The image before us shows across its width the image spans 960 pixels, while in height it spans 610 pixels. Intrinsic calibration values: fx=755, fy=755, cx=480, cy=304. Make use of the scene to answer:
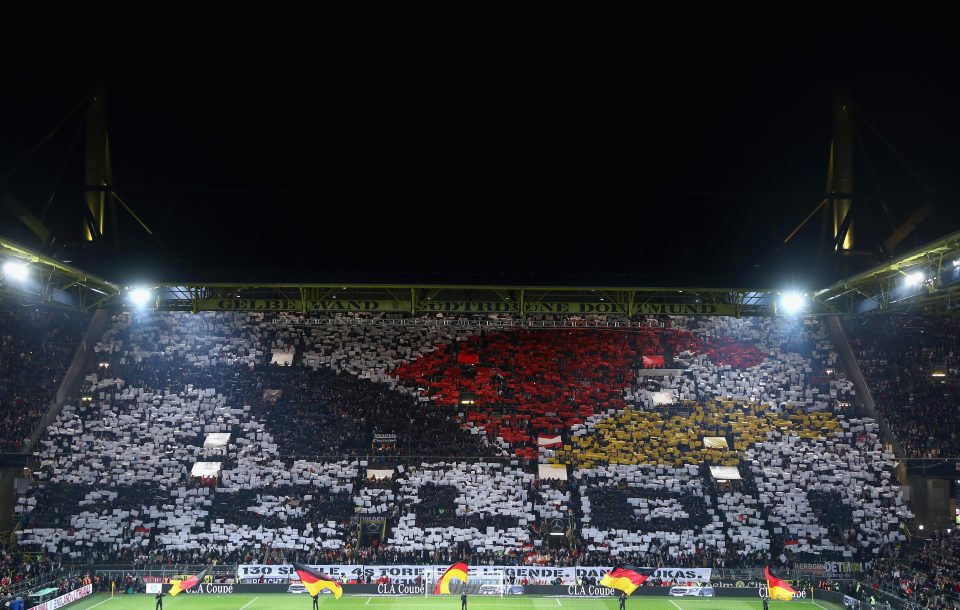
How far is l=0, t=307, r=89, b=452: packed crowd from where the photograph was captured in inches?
1406

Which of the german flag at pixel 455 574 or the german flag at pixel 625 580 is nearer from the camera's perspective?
the german flag at pixel 625 580

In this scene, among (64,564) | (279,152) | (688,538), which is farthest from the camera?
(688,538)

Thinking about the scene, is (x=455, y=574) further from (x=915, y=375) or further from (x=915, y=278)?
(x=915, y=375)

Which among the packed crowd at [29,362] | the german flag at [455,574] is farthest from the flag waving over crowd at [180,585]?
the packed crowd at [29,362]

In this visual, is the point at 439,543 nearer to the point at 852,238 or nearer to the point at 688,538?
the point at 688,538

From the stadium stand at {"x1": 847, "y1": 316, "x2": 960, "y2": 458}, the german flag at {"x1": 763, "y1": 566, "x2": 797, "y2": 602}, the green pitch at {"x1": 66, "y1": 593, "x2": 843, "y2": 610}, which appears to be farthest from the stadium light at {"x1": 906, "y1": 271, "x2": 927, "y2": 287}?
the stadium stand at {"x1": 847, "y1": 316, "x2": 960, "y2": 458}

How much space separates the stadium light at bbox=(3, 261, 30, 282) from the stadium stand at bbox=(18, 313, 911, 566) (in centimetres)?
1468

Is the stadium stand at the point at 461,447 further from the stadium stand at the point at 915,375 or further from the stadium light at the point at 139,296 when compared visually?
the stadium light at the point at 139,296

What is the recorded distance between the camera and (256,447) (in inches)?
1430

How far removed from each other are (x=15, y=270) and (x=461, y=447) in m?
24.1

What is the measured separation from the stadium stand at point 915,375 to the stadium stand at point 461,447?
163cm

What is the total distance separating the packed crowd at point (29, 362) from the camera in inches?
1406

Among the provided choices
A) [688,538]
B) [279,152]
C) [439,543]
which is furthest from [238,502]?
[279,152]

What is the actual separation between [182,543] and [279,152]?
26411 mm
